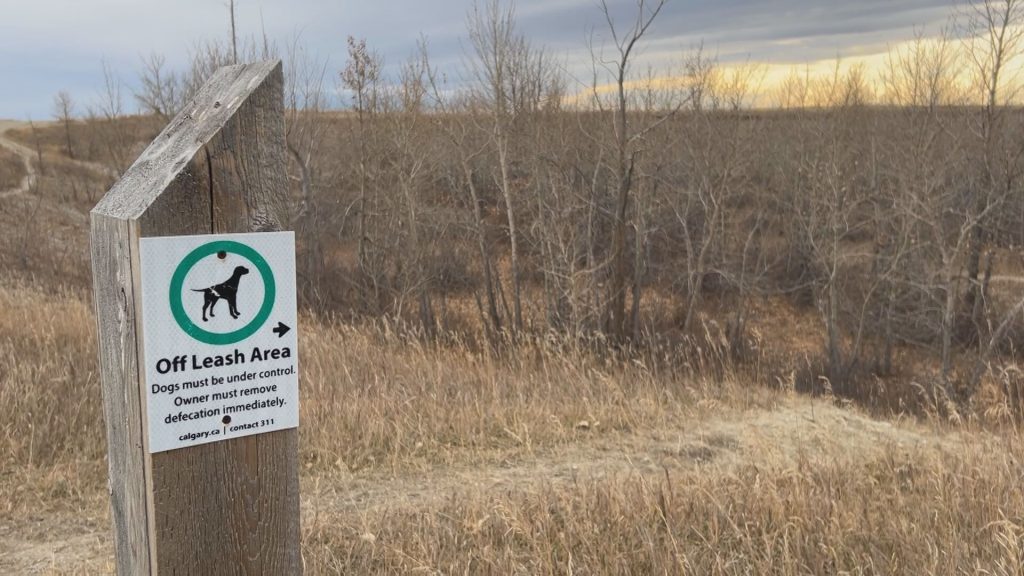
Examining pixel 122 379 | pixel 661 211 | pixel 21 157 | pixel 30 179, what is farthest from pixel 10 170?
pixel 122 379

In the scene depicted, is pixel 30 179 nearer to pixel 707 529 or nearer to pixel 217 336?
pixel 707 529

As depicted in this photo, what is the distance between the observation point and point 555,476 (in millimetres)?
4539

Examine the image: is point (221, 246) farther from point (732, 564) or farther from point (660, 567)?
point (732, 564)

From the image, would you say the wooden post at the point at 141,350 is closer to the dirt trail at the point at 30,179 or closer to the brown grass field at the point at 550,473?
the brown grass field at the point at 550,473

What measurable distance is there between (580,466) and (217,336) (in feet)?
12.0

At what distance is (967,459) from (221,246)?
408 centimetres

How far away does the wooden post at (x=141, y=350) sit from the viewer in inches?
Answer: 52.8

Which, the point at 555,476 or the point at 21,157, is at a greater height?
the point at 21,157

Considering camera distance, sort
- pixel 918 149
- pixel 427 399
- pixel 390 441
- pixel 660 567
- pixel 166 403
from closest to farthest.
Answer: pixel 166 403
pixel 660 567
pixel 390 441
pixel 427 399
pixel 918 149

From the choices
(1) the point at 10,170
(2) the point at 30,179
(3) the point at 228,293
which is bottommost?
(3) the point at 228,293

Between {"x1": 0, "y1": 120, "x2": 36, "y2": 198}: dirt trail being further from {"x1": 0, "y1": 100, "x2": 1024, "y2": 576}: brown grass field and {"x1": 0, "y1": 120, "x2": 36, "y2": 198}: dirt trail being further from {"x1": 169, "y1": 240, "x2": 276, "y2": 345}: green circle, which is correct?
{"x1": 169, "y1": 240, "x2": 276, "y2": 345}: green circle

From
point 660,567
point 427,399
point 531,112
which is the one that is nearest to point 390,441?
point 427,399

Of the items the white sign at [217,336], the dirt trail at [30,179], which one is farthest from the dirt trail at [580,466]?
the dirt trail at [30,179]

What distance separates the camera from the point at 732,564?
9.21ft
